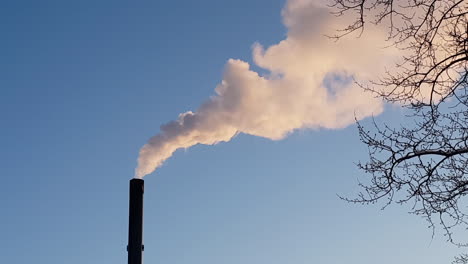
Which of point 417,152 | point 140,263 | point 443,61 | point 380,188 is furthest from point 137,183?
point 443,61

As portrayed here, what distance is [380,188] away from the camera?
8.50 metres

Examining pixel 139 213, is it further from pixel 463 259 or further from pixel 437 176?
pixel 463 259

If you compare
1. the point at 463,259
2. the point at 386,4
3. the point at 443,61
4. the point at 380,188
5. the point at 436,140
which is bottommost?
the point at 463,259

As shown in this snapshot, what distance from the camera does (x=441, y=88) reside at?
26.5 feet

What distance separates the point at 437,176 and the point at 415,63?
1.67 metres

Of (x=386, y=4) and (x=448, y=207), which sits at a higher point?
(x=386, y=4)

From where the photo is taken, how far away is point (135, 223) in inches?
356

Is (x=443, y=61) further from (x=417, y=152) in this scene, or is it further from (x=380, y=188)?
(x=380, y=188)

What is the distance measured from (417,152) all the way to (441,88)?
1.00 metres

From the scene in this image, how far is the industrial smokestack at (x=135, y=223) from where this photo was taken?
893 centimetres

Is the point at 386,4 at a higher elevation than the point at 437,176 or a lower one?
higher

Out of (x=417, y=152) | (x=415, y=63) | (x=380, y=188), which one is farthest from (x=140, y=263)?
(x=415, y=63)

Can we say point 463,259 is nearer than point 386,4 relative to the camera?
No

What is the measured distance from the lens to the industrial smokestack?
8930 millimetres
